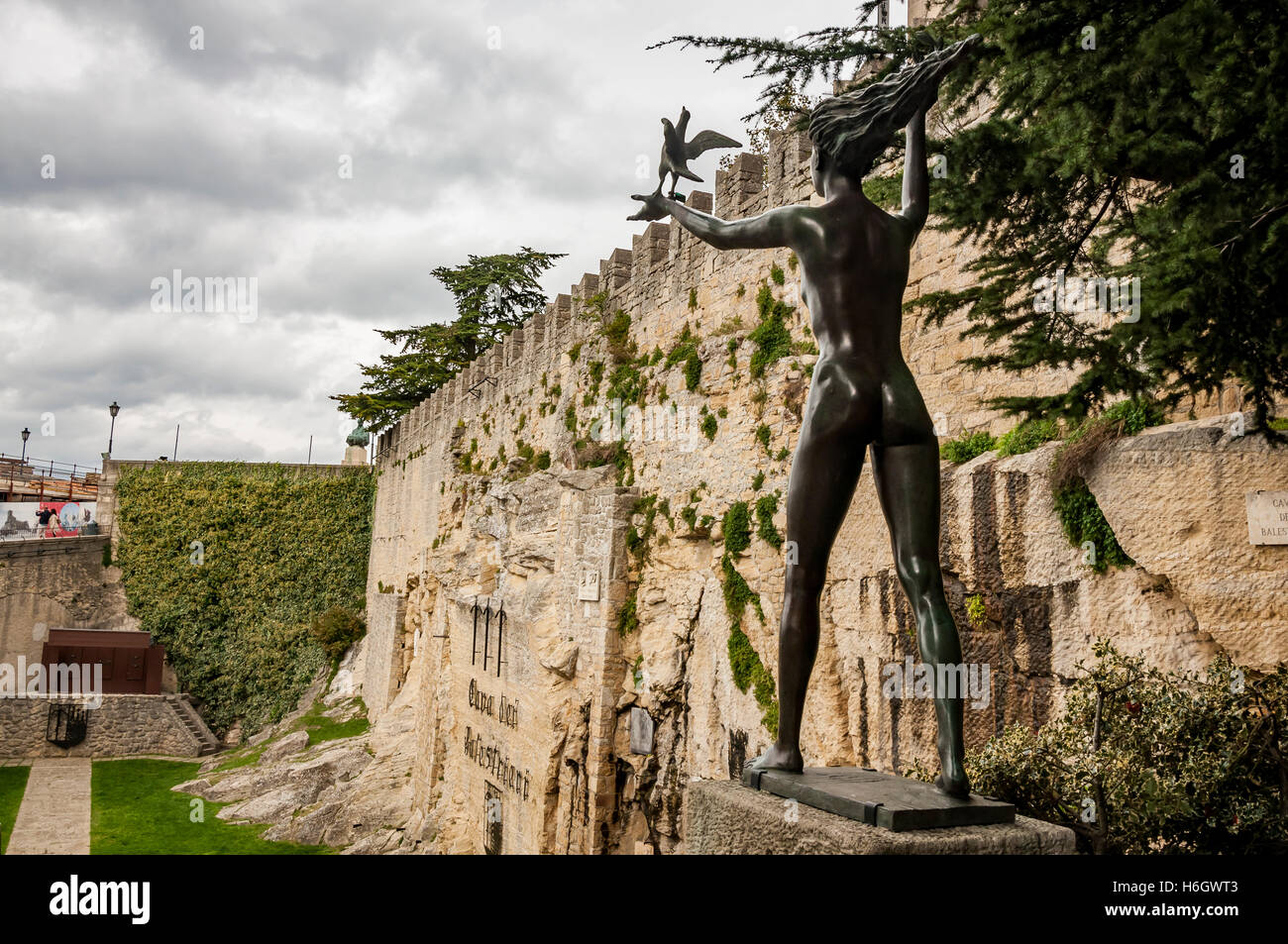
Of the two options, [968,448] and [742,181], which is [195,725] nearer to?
[742,181]

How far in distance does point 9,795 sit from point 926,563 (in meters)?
23.4

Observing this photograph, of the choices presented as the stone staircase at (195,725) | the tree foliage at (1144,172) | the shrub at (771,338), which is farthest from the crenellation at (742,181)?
the stone staircase at (195,725)

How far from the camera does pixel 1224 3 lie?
3.76 metres

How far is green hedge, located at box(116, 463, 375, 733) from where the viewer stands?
2978 centimetres

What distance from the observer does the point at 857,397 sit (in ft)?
11.5

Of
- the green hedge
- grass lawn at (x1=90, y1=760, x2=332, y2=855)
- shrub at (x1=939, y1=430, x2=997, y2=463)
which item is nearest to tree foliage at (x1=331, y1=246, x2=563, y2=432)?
the green hedge

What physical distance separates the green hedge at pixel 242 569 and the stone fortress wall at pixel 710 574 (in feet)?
40.1

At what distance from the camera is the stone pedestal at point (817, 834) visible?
2.96m

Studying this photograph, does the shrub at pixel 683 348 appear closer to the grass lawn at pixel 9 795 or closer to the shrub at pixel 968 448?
the shrub at pixel 968 448

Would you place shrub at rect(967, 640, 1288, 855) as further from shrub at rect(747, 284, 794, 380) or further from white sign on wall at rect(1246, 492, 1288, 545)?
shrub at rect(747, 284, 794, 380)

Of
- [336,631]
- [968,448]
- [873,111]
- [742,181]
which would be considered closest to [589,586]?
[742,181]

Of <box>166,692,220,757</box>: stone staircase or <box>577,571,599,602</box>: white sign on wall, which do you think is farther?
<box>166,692,220,757</box>: stone staircase
